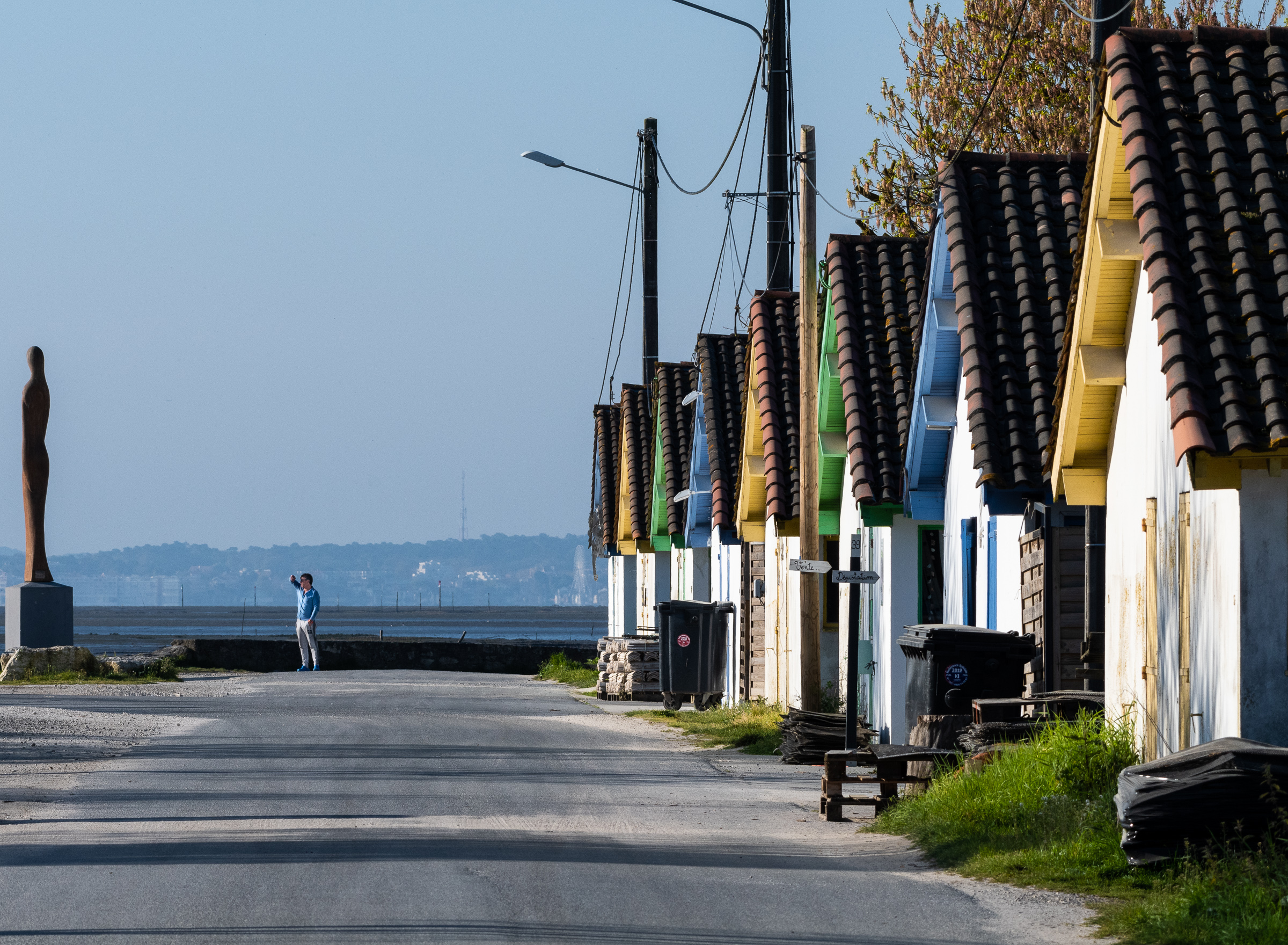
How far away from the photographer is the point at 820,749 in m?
18.2

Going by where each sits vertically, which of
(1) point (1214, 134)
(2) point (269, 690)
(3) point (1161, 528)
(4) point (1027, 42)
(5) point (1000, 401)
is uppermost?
(4) point (1027, 42)

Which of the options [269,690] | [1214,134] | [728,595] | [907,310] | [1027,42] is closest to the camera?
[1214,134]

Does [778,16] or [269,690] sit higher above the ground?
[778,16]

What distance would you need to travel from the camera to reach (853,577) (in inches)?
619

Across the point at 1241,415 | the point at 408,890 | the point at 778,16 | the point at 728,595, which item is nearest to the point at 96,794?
the point at 408,890

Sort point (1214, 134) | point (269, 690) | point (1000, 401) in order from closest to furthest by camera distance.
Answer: point (1214, 134)
point (1000, 401)
point (269, 690)

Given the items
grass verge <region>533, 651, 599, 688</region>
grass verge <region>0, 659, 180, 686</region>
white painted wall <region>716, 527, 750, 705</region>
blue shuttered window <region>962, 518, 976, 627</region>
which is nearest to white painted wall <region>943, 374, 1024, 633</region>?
blue shuttered window <region>962, 518, 976, 627</region>

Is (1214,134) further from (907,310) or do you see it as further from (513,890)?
(907,310)

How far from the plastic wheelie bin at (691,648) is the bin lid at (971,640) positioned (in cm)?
1045

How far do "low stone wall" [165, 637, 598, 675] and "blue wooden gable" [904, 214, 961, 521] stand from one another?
26.0 metres

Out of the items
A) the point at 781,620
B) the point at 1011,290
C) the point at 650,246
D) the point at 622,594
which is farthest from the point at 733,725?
the point at 622,594

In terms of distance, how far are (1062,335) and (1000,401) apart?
0.88 metres

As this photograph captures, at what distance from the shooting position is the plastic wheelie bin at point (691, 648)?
26641 mm

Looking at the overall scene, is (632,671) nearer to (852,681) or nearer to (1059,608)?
(852,681)
